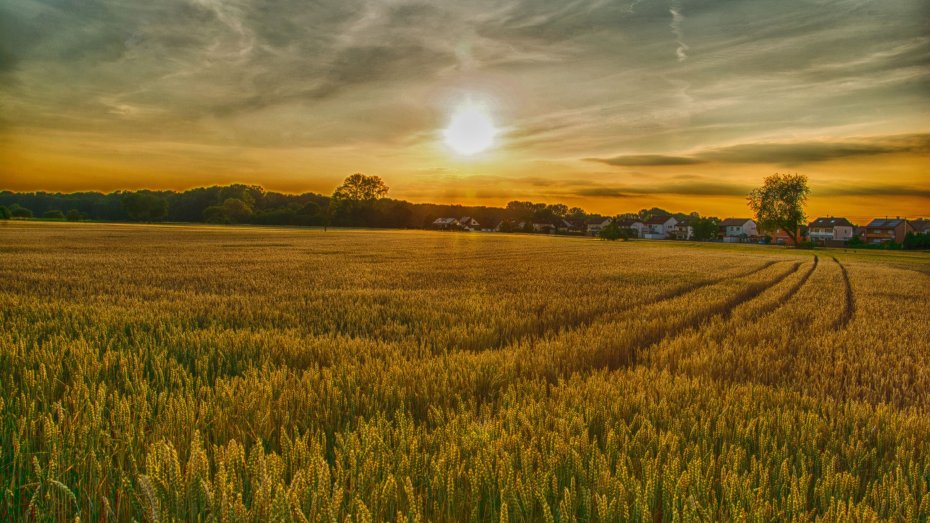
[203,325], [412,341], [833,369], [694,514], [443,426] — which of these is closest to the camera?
[694,514]

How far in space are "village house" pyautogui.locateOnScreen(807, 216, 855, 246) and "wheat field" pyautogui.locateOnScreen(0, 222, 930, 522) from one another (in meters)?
196

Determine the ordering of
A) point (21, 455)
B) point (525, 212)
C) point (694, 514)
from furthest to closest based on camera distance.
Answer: point (525, 212)
point (21, 455)
point (694, 514)

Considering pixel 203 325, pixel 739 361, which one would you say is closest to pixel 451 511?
pixel 739 361

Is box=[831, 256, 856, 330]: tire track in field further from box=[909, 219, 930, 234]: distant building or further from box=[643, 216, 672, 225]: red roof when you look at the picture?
box=[909, 219, 930, 234]: distant building

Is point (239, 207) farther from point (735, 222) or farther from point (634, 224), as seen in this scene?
point (735, 222)

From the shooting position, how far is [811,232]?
6634 inches

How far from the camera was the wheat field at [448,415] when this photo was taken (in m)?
2.01

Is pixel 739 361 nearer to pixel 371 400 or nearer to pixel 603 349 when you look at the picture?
pixel 603 349

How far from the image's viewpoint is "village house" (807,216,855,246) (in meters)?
165

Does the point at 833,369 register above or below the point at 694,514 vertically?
below

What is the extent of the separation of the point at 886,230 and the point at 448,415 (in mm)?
205188

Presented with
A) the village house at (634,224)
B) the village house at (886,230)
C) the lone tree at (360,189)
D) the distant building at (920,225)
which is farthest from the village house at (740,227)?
the lone tree at (360,189)

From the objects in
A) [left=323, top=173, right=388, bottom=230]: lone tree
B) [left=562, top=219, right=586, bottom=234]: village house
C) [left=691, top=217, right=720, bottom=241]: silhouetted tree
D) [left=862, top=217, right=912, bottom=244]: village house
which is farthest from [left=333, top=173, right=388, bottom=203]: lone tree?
[left=862, top=217, right=912, bottom=244]: village house

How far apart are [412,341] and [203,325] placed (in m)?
3.43
